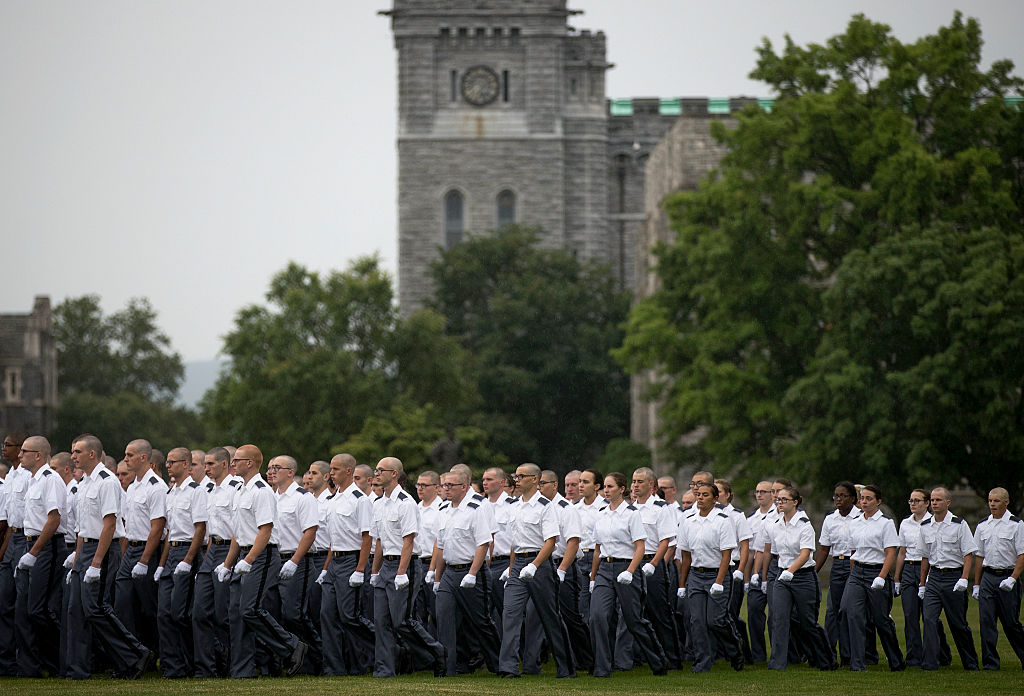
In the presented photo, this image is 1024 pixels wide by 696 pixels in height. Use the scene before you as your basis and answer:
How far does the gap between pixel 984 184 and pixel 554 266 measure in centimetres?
4088

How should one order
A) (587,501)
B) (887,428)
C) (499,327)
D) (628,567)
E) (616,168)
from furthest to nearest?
(616,168), (499,327), (887,428), (587,501), (628,567)

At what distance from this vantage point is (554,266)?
73938 mm

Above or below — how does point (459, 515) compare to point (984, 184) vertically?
below

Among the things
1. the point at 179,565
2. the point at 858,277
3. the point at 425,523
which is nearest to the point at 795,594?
the point at 425,523

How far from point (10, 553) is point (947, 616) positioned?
31.4 ft

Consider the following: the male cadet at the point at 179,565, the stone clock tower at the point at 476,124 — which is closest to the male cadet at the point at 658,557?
the male cadet at the point at 179,565

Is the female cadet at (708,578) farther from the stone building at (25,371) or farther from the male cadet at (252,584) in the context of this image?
the stone building at (25,371)

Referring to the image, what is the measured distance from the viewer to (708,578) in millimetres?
17109

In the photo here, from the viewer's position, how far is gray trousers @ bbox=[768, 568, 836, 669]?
16609 millimetres

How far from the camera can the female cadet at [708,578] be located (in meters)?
16.8

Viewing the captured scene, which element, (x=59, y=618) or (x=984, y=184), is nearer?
(x=59, y=618)

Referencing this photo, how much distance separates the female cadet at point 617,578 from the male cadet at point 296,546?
274 cm

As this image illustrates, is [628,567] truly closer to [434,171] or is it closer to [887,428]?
[887,428]

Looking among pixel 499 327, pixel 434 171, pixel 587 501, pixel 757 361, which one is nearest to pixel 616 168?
pixel 434 171
